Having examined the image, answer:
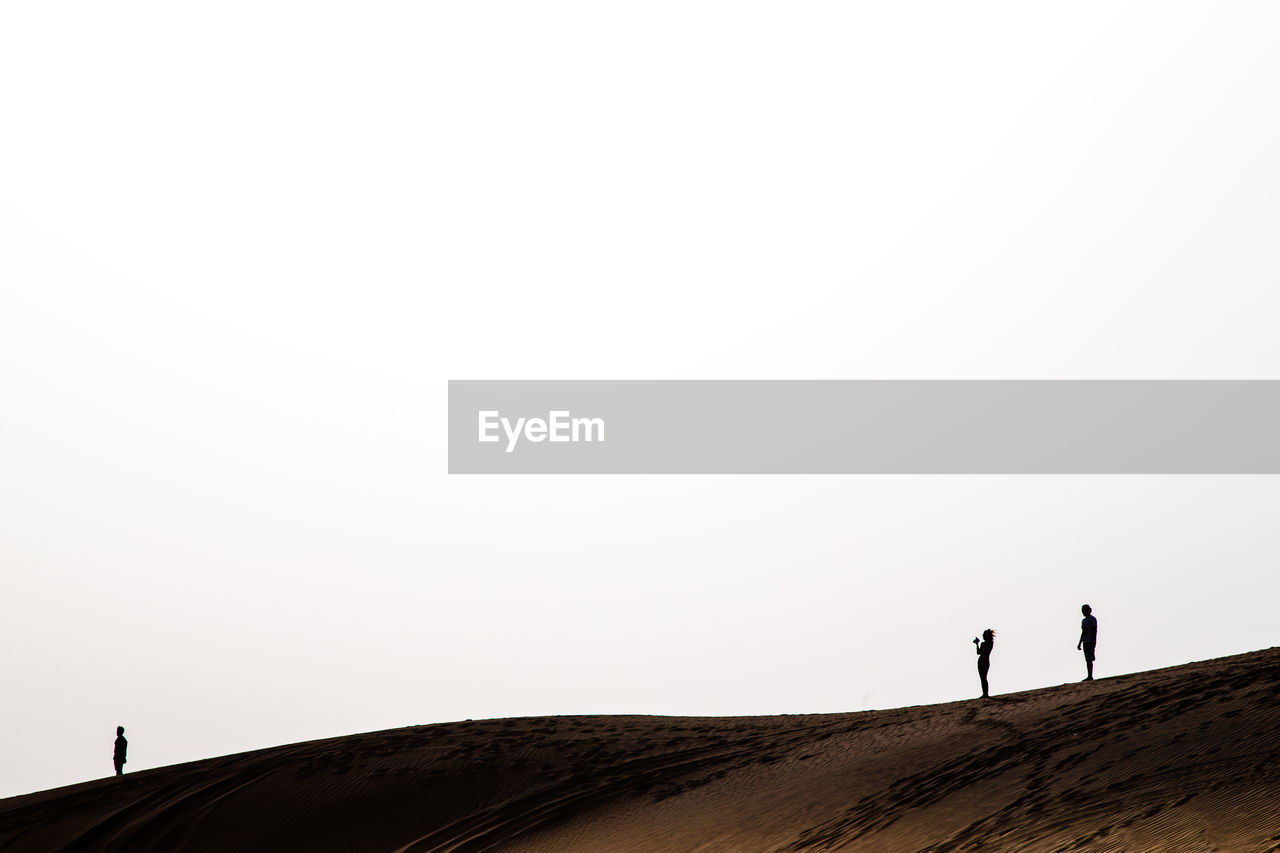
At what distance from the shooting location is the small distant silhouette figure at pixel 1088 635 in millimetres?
22203

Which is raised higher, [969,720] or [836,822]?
[969,720]

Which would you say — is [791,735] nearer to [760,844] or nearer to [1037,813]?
[760,844]

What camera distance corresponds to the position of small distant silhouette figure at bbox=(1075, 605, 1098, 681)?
72.8 feet

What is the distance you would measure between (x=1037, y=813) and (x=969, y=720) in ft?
24.7

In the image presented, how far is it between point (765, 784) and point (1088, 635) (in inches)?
284

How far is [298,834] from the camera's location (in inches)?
794

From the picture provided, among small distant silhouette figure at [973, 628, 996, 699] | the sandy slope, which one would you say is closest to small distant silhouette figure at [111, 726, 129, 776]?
the sandy slope

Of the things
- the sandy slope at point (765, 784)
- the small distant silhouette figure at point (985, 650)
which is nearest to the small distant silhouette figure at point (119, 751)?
the sandy slope at point (765, 784)

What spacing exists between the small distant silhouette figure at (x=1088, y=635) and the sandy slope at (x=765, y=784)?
0.85 m

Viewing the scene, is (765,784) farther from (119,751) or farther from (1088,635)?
(119,751)

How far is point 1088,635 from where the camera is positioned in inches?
889

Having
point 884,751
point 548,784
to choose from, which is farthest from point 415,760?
point 884,751

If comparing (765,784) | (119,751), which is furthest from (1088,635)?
(119,751)

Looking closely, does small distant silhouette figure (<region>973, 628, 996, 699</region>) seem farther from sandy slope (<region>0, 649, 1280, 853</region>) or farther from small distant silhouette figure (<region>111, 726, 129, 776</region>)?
small distant silhouette figure (<region>111, 726, 129, 776</region>)
